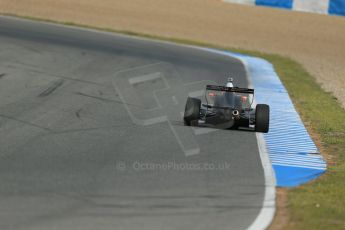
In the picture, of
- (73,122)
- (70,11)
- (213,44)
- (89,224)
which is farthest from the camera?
(70,11)

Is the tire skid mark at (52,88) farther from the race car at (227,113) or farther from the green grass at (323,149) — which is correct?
the green grass at (323,149)

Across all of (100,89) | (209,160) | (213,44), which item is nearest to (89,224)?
(209,160)

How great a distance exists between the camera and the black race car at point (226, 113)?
12.7 metres

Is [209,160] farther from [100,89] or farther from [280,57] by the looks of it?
[280,57]

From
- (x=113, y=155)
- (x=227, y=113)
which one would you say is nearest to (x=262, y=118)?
(x=227, y=113)

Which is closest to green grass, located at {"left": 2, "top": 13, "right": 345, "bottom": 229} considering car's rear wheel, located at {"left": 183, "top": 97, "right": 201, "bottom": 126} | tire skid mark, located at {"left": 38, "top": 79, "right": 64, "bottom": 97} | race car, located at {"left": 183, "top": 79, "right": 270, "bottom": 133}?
race car, located at {"left": 183, "top": 79, "right": 270, "bottom": 133}

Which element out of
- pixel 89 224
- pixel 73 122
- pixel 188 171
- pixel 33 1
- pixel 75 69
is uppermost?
pixel 89 224

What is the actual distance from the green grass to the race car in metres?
1.14

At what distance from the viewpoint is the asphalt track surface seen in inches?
296

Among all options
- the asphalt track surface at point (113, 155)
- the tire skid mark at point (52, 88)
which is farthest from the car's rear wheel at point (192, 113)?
the tire skid mark at point (52, 88)

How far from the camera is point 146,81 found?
63.7ft

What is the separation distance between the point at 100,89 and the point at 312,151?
684 centimetres

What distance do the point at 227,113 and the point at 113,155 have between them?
117 inches

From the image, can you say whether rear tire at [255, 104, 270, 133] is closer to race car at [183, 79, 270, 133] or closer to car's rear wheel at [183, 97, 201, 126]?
race car at [183, 79, 270, 133]
